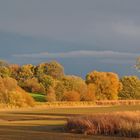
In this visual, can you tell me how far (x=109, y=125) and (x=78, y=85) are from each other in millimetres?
101674

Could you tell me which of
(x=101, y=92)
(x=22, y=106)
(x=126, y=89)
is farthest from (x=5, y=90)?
(x=126, y=89)

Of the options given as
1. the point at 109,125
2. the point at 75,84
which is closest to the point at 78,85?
the point at 75,84

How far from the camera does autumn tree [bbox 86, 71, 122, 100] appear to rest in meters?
138

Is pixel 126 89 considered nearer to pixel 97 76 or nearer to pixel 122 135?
pixel 97 76

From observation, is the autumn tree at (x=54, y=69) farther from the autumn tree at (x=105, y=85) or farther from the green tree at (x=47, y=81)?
the autumn tree at (x=105, y=85)

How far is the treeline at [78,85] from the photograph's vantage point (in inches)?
5089

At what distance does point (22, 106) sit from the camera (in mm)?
91438

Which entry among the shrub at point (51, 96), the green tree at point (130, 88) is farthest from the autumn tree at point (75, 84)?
the green tree at point (130, 88)

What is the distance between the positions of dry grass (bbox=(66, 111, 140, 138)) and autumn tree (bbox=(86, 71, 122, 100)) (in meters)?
104

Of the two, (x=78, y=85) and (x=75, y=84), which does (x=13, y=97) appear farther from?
(x=75, y=84)

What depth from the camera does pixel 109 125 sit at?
101 ft

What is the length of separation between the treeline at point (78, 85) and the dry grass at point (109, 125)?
280 ft

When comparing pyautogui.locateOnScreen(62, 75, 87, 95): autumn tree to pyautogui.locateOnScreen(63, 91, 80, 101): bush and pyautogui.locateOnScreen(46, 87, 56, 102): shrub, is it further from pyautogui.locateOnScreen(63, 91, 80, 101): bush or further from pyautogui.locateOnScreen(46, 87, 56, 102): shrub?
pyautogui.locateOnScreen(46, 87, 56, 102): shrub

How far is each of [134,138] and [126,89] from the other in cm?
12488
